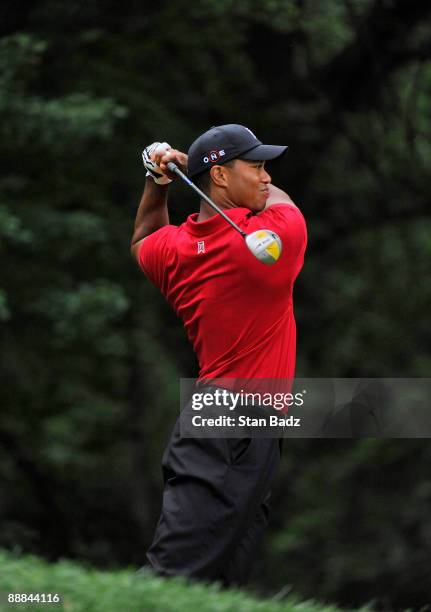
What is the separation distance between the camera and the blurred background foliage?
1048 centimetres

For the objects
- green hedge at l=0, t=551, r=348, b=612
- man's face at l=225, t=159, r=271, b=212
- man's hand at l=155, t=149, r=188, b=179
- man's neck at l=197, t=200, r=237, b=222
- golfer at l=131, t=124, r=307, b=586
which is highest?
man's hand at l=155, t=149, r=188, b=179

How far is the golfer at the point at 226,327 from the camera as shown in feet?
16.2

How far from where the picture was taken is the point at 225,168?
5188mm

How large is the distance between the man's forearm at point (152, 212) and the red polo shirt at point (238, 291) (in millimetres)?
359

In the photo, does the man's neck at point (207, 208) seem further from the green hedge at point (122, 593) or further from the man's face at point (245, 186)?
the green hedge at point (122, 593)

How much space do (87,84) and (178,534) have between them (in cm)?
718

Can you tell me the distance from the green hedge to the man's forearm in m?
1.49

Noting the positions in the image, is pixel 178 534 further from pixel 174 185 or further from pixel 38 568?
pixel 174 185

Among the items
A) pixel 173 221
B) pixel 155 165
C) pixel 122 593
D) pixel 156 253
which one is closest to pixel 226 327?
pixel 156 253

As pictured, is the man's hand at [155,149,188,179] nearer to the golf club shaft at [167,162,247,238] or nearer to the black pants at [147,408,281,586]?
the golf club shaft at [167,162,247,238]

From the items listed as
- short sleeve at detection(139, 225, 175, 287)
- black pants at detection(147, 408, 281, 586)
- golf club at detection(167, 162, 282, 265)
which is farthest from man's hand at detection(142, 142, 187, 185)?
black pants at detection(147, 408, 281, 586)

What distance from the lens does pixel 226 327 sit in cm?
507

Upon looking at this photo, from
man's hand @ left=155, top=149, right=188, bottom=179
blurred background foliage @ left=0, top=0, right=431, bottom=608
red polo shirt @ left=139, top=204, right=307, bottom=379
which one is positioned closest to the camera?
red polo shirt @ left=139, top=204, right=307, bottom=379

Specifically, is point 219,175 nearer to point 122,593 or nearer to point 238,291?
point 238,291
